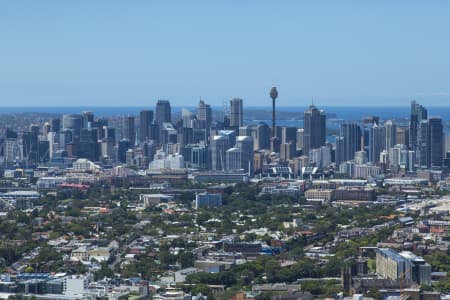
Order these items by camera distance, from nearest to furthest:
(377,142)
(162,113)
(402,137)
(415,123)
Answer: (402,137), (415,123), (377,142), (162,113)

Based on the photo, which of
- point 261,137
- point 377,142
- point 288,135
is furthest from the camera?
point 288,135

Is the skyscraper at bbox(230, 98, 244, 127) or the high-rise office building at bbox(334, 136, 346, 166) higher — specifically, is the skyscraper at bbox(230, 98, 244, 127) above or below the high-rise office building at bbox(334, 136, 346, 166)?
above

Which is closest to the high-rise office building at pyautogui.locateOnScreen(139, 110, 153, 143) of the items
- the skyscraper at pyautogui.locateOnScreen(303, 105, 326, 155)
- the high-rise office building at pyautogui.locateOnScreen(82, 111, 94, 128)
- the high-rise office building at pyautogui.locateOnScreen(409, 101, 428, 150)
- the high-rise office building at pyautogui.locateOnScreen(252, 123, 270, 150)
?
the high-rise office building at pyautogui.locateOnScreen(82, 111, 94, 128)

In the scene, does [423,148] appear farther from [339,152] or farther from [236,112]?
[236,112]

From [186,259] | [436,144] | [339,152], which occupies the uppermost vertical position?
[436,144]

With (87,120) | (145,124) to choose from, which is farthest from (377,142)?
(87,120)

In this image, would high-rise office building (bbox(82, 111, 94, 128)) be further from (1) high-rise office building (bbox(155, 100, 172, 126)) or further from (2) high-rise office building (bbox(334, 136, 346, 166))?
(2) high-rise office building (bbox(334, 136, 346, 166))

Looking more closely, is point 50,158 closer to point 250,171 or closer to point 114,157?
point 114,157
